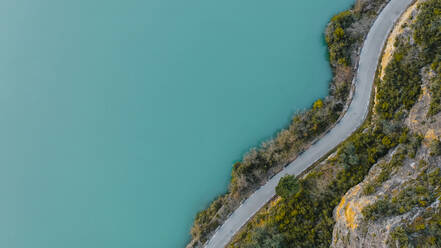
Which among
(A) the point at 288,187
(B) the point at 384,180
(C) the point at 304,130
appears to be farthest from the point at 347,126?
(A) the point at 288,187

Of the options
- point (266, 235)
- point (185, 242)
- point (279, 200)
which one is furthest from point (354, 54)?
point (185, 242)

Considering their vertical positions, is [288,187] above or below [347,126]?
below

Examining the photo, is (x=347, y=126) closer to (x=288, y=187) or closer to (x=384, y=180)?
(x=384, y=180)

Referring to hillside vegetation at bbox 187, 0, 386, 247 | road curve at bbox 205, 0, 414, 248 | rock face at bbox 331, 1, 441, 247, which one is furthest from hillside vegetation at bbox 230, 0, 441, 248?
hillside vegetation at bbox 187, 0, 386, 247

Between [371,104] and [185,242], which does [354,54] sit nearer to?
[371,104]

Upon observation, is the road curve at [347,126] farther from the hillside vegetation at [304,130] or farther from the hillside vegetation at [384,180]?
the hillside vegetation at [384,180]

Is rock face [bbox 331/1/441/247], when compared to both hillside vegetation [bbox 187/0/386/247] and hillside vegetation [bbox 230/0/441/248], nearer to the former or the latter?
hillside vegetation [bbox 230/0/441/248]
